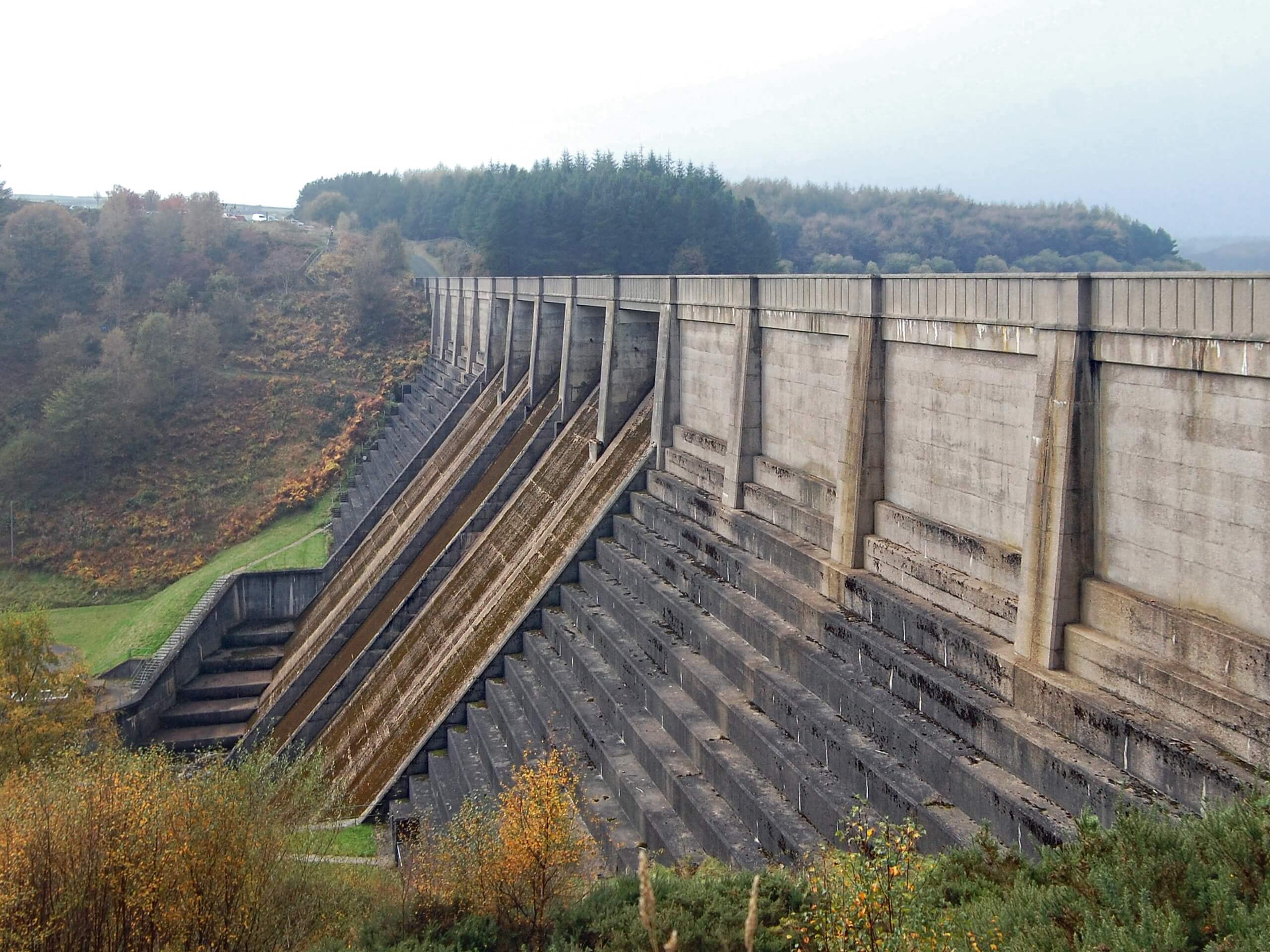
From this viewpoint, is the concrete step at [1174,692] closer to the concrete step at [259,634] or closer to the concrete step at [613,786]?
the concrete step at [613,786]

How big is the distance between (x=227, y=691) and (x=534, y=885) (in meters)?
26.7

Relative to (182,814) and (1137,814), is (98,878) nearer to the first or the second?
(182,814)

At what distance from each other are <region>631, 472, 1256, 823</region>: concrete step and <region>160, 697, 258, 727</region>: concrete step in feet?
69.6

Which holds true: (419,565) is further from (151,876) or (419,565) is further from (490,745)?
(151,876)

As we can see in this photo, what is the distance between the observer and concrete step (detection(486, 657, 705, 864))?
1502 cm

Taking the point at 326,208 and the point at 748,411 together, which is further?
the point at 326,208

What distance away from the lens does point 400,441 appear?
5356 cm

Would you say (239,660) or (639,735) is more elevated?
(639,735)

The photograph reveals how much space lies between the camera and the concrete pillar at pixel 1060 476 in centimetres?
1166

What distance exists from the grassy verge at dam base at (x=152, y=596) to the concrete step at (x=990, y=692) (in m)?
30.1

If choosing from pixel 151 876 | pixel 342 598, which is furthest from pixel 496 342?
pixel 151 876

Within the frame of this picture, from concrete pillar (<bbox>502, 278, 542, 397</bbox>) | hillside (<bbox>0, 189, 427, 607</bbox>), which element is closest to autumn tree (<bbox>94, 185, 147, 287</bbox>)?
hillside (<bbox>0, 189, 427, 607</bbox>)

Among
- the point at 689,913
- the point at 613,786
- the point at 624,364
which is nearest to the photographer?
the point at 689,913

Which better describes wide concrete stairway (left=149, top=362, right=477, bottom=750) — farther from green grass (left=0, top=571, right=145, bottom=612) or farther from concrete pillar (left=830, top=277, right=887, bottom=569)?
concrete pillar (left=830, top=277, right=887, bottom=569)
